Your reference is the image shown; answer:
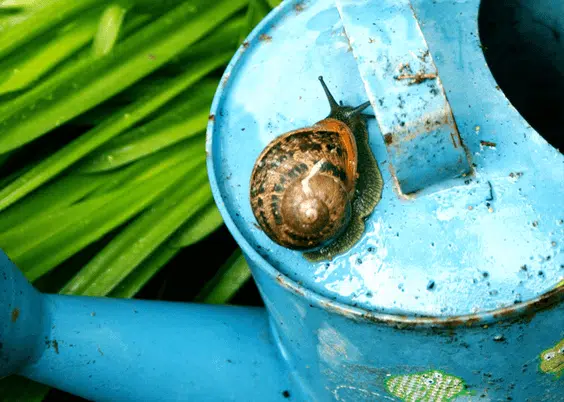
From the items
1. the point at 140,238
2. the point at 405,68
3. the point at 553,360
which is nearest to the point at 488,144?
the point at 405,68

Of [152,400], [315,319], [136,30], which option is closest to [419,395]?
[315,319]

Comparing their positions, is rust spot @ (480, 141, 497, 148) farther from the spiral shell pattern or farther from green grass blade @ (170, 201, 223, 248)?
green grass blade @ (170, 201, 223, 248)

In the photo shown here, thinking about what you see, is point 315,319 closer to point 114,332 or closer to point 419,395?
point 419,395

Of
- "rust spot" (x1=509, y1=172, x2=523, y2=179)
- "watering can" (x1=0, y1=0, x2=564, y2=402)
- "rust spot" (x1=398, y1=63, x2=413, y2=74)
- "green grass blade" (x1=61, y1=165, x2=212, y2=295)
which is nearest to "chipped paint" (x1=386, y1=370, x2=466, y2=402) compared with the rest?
"watering can" (x1=0, y1=0, x2=564, y2=402)

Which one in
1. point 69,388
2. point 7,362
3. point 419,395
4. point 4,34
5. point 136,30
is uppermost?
point 4,34

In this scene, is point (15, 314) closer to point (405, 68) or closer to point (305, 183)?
point (305, 183)

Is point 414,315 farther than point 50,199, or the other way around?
point 50,199
